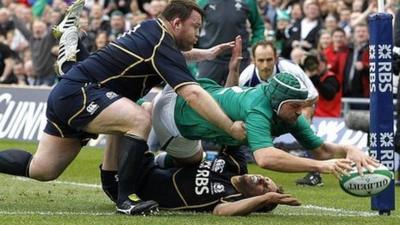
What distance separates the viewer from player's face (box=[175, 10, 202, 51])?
1039cm

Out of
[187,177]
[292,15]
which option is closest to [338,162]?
[187,177]

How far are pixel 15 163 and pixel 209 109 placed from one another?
196 cm

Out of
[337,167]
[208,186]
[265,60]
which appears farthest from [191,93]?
[265,60]

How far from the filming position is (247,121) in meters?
9.72

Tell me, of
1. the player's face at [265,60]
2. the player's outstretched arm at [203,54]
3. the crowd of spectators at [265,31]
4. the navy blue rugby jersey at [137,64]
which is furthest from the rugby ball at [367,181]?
the crowd of spectators at [265,31]

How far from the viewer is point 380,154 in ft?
33.3

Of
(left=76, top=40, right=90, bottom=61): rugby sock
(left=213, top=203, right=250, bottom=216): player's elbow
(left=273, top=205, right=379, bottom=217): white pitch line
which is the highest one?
(left=76, top=40, right=90, bottom=61): rugby sock

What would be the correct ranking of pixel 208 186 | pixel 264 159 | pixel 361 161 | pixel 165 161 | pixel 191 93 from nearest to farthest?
pixel 361 161
pixel 264 159
pixel 191 93
pixel 208 186
pixel 165 161

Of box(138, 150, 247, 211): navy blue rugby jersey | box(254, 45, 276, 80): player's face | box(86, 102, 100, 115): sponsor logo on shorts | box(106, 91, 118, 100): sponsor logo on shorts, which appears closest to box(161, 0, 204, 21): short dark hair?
box(106, 91, 118, 100): sponsor logo on shorts

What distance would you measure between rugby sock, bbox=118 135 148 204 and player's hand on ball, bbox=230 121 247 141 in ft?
2.73

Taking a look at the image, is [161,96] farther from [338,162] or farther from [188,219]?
[338,162]

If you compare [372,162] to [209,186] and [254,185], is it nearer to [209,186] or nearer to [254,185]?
[254,185]

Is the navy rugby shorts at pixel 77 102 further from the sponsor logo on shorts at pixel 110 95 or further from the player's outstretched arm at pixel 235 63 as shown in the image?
the player's outstretched arm at pixel 235 63

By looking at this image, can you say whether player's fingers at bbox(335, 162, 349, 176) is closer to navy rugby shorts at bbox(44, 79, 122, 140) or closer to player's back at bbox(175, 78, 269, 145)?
player's back at bbox(175, 78, 269, 145)
